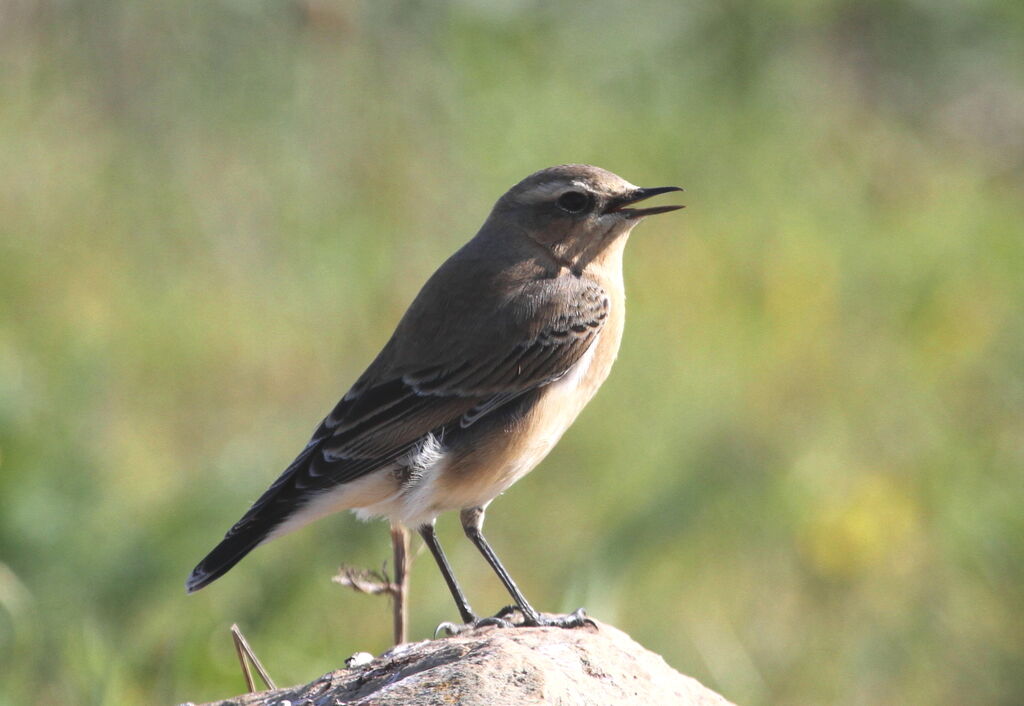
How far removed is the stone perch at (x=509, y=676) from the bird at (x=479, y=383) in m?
0.69

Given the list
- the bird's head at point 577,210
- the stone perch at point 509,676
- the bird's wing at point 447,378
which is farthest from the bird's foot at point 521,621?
the bird's head at point 577,210

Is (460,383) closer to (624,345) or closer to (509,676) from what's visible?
(509,676)

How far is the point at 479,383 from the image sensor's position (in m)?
5.76

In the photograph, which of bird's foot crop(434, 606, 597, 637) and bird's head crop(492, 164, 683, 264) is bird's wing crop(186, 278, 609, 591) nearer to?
bird's head crop(492, 164, 683, 264)

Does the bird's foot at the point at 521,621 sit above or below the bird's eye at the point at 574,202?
below

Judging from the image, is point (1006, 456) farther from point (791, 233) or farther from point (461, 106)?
point (461, 106)

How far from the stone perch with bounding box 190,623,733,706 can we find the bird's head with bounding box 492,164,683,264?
6.46 ft

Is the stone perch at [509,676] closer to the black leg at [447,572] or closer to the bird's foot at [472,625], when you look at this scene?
the bird's foot at [472,625]

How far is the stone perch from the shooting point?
13.1ft

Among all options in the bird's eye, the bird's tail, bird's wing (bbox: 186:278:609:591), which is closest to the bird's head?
the bird's eye

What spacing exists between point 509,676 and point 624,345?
5.70 metres

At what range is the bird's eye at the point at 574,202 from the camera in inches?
242

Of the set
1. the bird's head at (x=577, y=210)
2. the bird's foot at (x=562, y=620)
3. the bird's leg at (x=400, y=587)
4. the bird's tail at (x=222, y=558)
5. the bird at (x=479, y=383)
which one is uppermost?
the bird's head at (x=577, y=210)

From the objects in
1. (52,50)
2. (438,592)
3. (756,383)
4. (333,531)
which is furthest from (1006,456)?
(52,50)
